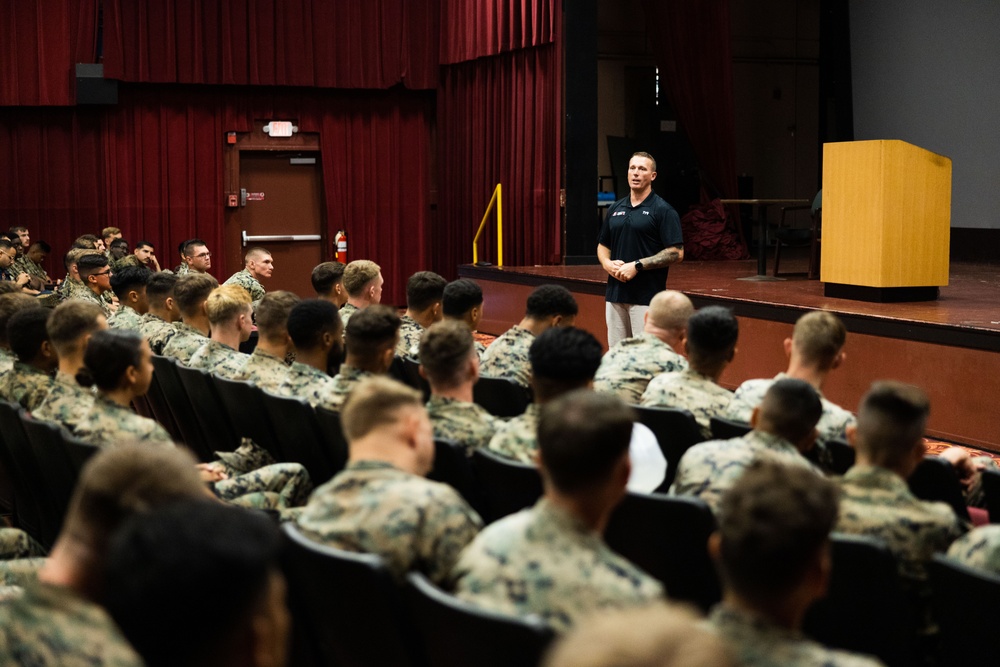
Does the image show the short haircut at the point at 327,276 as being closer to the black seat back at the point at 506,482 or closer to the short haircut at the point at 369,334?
the short haircut at the point at 369,334

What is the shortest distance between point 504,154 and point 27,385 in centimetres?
838

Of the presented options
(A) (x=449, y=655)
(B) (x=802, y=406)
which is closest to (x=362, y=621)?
(A) (x=449, y=655)

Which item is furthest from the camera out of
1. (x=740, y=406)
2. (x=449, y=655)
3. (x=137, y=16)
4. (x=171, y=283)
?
(x=137, y=16)

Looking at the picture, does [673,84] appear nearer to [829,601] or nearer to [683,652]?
[829,601]

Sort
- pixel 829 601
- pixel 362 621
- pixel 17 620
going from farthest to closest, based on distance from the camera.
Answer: pixel 829 601 → pixel 362 621 → pixel 17 620

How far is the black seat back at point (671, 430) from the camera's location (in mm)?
3439

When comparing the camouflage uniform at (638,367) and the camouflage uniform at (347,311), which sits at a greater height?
the camouflage uniform at (347,311)

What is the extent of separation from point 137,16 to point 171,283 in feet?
23.7

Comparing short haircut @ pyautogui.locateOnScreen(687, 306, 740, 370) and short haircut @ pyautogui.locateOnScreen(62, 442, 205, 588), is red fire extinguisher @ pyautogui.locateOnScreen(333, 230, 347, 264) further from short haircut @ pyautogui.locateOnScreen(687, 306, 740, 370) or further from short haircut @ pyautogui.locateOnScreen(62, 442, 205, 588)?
short haircut @ pyautogui.locateOnScreen(62, 442, 205, 588)

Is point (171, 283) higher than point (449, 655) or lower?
higher

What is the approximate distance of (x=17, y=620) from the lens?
164cm

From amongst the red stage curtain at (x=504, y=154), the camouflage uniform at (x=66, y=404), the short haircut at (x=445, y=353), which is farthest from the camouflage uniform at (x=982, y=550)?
the red stage curtain at (x=504, y=154)

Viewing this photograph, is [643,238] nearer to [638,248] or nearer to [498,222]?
[638,248]

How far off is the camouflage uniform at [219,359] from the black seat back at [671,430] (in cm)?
203
